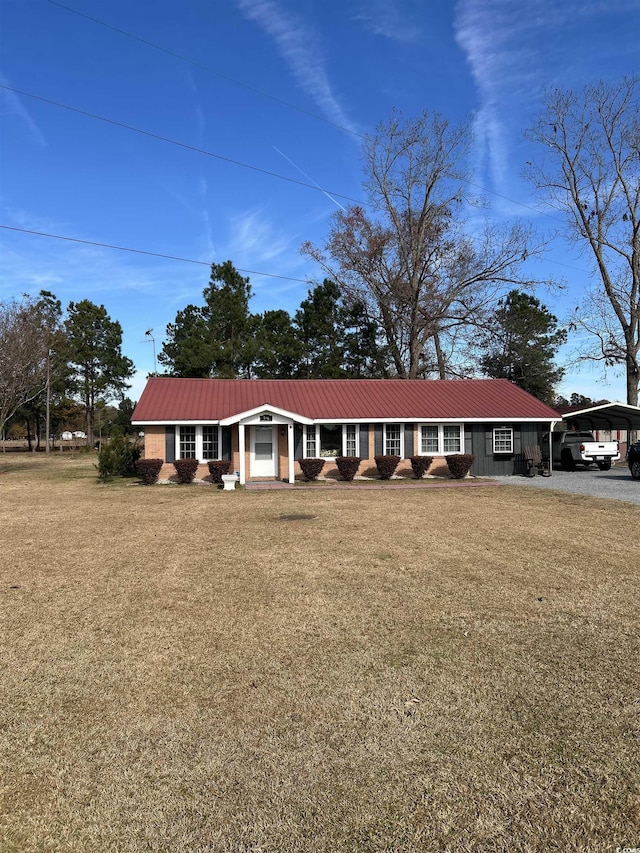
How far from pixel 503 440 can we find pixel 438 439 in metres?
2.95

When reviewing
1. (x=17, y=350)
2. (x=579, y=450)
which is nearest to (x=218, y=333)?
(x=17, y=350)

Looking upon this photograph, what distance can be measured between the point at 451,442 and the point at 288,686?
18.4 m

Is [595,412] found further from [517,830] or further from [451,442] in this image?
[517,830]

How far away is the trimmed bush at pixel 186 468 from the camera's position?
18.0 metres

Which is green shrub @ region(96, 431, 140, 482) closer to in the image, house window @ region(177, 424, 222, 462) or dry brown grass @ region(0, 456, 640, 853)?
house window @ region(177, 424, 222, 462)

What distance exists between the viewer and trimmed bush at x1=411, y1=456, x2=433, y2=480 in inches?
763

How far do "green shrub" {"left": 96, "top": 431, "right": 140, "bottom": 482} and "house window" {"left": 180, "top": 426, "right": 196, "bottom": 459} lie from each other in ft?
9.56

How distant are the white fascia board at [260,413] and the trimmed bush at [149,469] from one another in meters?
2.69

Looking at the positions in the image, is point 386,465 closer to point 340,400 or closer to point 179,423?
point 340,400

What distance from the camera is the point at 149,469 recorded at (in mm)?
18000

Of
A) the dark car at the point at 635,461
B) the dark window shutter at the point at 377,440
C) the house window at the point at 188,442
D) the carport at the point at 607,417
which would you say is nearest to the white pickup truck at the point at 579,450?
the carport at the point at 607,417

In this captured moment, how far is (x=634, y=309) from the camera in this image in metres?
26.2

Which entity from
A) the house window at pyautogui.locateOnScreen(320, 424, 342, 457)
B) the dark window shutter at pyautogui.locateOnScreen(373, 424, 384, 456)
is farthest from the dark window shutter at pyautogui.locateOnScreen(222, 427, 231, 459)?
the dark window shutter at pyautogui.locateOnScreen(373, 424, 384, 456)

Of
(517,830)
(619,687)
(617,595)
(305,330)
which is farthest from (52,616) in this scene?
(305,330)
